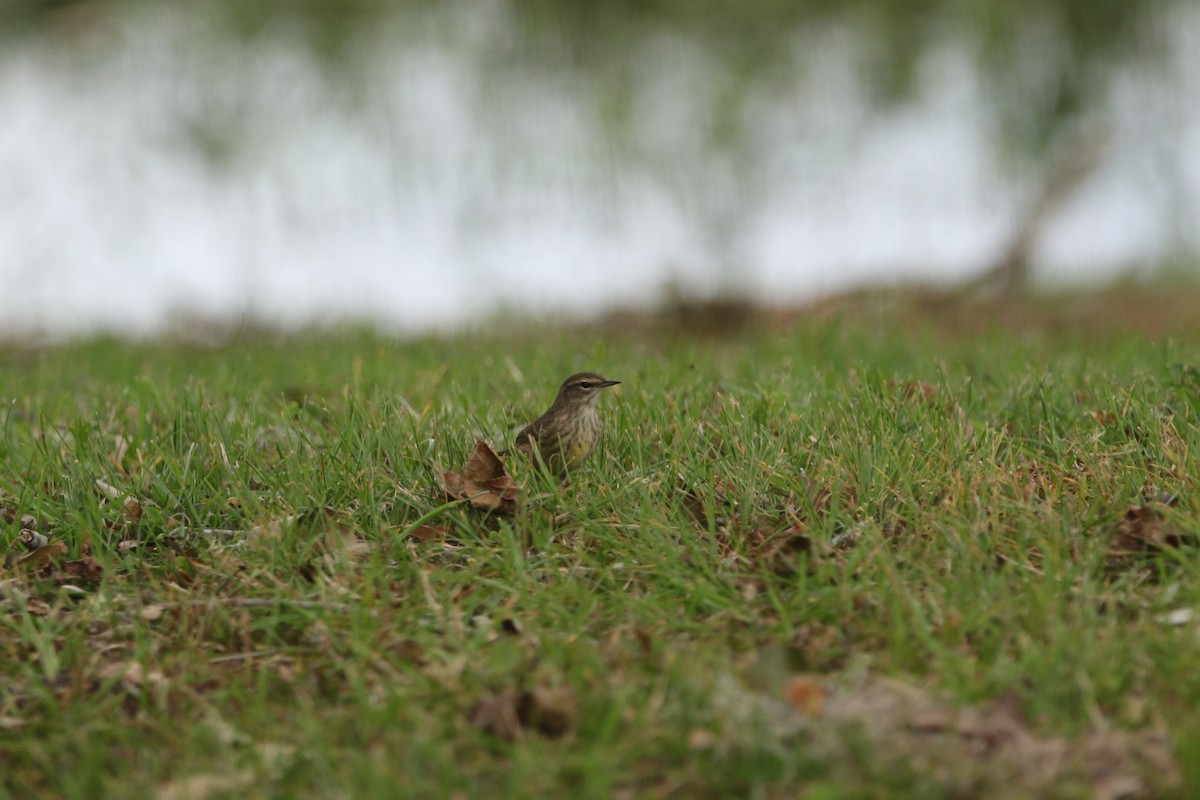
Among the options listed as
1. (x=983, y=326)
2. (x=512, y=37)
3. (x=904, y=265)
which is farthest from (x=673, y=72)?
(x=983, y=326)

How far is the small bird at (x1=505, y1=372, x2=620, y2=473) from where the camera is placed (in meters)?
5.19

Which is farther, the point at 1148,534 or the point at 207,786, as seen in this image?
the point at 1148,534

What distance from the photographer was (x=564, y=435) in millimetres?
5227

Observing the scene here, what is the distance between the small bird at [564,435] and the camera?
5.19 metres

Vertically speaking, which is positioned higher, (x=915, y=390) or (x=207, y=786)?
(x=915, y=390)

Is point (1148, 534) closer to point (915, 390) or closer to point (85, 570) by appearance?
point (915, 390)

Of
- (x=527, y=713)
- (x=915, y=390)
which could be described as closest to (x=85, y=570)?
(x=527, y=713)

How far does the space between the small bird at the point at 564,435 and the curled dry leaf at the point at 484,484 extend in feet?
0.58

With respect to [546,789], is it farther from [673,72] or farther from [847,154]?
[673,72]

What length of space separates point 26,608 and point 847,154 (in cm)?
1251

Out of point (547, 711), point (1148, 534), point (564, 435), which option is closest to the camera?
point (547, 711)

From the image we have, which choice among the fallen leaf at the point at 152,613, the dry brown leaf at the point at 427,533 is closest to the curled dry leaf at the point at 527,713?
the dry brown leaf at the point at 427,533

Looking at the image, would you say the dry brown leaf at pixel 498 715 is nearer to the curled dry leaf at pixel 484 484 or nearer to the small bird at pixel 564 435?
the curled dry leaf at pixel 484 484

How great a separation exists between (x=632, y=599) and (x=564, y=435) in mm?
1265
